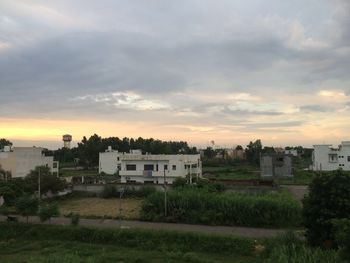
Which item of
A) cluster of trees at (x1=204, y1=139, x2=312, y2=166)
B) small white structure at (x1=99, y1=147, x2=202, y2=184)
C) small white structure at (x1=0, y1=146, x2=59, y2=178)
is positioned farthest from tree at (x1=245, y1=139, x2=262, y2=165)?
small white structure at (x1=0, y1=146, x2=59, y2=178)

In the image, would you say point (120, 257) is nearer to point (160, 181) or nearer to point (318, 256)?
point (318, 256)

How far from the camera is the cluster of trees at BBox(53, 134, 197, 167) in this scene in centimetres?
8375

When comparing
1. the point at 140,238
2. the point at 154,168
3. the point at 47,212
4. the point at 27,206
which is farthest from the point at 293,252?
the point at 154,168

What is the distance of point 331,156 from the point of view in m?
65.8

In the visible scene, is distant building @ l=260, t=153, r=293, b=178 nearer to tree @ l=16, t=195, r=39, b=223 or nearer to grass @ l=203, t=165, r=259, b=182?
grass @ l=203, t=165, r=259, b=182

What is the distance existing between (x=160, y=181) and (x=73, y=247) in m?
27.6

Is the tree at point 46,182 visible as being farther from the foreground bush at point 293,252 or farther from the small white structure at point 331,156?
the small white structure at point 331,156

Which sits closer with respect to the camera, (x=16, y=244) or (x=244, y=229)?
(x=16, y=244)

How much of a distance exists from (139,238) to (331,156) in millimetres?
50869

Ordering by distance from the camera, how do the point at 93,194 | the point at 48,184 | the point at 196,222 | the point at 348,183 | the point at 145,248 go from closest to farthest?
→ the point at 348,183 → the point at 145,248 → the point at 196,222 → the point at 48,184 → the point at 93,194

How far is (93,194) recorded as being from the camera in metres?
42.2

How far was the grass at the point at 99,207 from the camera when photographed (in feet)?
101

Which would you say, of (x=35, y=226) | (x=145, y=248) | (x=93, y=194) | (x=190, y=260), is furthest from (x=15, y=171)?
(x=190, y=260)

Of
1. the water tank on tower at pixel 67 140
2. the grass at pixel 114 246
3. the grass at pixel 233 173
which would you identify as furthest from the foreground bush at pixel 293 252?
the water tank on tower at pixel 67 140
